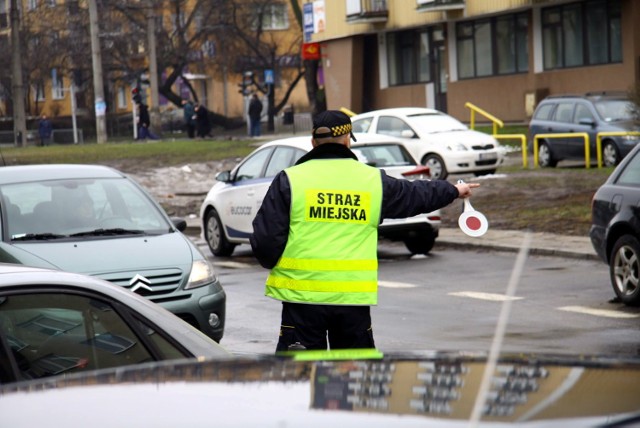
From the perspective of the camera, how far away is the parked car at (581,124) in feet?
91.2

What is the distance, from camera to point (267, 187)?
1819 centimetres

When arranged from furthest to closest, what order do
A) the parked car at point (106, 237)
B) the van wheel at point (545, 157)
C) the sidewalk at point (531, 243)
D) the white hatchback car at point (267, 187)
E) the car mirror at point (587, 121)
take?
1. the van wheel at point (545, 157)
2. the car mirror at point (587, 121)
3. the white hatchback car at point (267, 187)
4. the sidewalk at point (531, 243)
5. the parked car at point (106, 237)

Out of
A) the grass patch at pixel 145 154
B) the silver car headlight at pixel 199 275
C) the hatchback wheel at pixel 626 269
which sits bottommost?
the grass patch at pixel 145 154

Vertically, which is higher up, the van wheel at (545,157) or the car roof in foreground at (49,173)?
the car roof in foreground at (49,173)

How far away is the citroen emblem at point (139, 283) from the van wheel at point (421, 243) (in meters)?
7.80

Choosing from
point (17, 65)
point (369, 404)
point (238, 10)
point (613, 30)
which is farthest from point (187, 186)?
point (238, 10)

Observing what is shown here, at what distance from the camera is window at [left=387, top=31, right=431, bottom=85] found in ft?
162

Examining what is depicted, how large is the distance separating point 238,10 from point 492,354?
218 ft

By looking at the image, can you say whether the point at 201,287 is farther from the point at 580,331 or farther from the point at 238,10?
the point at 238,10

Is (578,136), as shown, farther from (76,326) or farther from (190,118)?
(190,118)

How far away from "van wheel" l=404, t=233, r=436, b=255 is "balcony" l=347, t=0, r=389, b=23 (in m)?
31.3

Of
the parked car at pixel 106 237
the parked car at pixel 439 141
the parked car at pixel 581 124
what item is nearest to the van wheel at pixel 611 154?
the parked car at pixel 581 124

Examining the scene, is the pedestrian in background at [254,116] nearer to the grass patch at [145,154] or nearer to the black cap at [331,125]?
the grass patch at [145,154]

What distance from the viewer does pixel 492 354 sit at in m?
3.28
